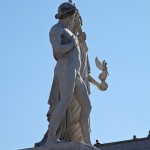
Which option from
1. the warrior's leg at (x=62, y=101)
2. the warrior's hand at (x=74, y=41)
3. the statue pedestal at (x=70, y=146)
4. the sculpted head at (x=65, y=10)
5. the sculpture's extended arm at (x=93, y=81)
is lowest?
the statue pedestal at (x=70, y=146)

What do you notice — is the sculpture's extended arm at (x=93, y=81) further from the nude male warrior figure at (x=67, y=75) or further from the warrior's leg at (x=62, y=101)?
the warrior's leg at (x=62, y=101)

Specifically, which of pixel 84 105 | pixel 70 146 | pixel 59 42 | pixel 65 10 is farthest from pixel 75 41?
pixel 70 146

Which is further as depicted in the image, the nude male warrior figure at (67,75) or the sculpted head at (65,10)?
the sculpted head at (65,10)

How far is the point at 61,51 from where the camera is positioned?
1336 centimetres

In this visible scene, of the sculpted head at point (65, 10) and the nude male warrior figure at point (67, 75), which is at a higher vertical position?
the sculpted head at point (65, 10)

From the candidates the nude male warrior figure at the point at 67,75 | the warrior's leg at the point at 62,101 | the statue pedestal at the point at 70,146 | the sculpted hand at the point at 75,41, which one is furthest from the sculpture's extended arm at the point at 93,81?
the statue pedestal at the point at 70,146

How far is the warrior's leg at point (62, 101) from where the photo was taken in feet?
42.5

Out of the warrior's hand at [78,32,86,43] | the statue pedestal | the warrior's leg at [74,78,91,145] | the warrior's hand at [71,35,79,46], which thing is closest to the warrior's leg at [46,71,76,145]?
the statue pedestal

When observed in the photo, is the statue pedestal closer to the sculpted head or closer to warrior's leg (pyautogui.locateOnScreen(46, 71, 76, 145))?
warrior's leg (pyautogui.locateOnScreen(46, 71, 76, 145))

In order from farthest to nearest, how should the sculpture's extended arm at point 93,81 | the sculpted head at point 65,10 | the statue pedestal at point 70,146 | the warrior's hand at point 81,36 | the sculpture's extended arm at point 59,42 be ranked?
the sculpture's extended arm at point 93,81, the warrior's hand at point 81,36, the sculpted head at point 65,10, the sculpture's extended arm at point 59,42, the statue pedestal at point 70,146

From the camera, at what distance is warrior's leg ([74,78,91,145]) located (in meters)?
13.5

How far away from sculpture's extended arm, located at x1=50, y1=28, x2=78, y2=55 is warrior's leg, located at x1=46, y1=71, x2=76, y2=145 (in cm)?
51

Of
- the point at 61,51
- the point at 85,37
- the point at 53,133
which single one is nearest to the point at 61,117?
A: the point at 53,133

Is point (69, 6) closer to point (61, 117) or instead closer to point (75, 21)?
point (75, 21)
